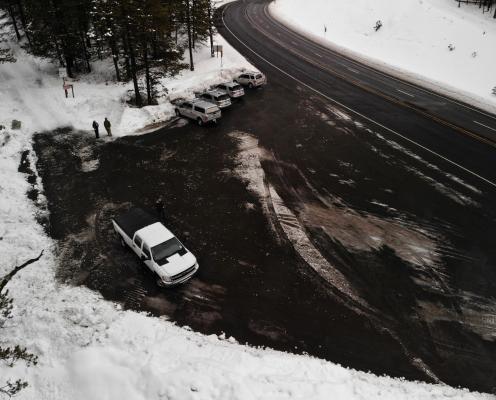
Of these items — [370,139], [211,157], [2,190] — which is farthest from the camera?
[370,139]

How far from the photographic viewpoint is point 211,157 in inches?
946

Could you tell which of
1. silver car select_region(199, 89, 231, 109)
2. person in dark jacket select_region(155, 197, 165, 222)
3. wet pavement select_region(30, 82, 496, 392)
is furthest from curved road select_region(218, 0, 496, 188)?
person in dark jacket select_region(155, 197, 165, 222)

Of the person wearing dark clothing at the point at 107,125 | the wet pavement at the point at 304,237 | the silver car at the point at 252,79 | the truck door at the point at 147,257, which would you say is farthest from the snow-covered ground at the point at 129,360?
the silver car at the point at 252,79

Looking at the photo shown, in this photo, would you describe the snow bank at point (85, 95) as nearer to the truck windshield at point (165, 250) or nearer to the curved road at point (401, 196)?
the curved road at point (401, 196)

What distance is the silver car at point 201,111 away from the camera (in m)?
27.6

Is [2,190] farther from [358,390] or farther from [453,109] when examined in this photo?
[453,109]

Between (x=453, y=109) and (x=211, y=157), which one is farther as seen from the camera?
(x=453, y=109)

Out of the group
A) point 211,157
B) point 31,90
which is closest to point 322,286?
point 211,157

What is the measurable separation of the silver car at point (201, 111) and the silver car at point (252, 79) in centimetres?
805

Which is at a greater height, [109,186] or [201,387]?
[201,387]

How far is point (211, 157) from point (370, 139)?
35.8 feet

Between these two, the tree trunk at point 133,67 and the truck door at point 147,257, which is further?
the tree trunk at point 133,67

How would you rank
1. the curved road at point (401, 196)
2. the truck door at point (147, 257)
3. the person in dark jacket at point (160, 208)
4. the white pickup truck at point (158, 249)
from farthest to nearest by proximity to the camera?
1. the person in dark jacket at point (160, 208)
2. the truck door at point (147, 257)
3. the white pickup truck at point (158, 249)
4. the curved road at point (401, 196)

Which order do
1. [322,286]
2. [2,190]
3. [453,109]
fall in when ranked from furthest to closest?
[453,109] < [2,190] < [322,286]
